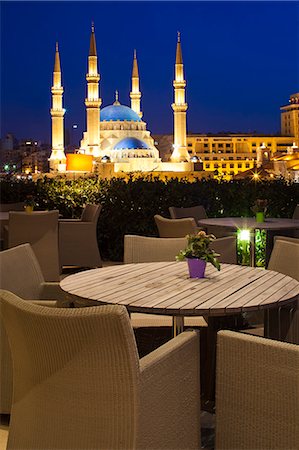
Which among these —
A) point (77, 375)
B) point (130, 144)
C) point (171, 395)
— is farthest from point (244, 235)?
point (130, 144)

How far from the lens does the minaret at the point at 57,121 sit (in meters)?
50.9

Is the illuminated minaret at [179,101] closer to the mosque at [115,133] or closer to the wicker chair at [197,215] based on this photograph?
the mosque at [115,133]

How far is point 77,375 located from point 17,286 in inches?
56.0

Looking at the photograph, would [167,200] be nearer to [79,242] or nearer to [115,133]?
[79,242]

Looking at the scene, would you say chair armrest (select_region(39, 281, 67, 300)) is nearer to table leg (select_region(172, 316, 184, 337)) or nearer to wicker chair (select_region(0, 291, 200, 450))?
table leg (select_region(172, 316, 184, 337))

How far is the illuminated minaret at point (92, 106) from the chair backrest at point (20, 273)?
49.3 m

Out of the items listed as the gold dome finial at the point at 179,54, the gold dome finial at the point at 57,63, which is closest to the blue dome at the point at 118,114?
the gold dome finial at the point at 57,63

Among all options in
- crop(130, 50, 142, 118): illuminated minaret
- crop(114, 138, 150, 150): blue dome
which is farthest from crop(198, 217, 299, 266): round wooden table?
crop(130, 50, 142, 118): illuminated minaret

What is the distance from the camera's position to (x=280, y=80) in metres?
42.4

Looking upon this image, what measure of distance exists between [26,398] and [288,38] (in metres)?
28.4

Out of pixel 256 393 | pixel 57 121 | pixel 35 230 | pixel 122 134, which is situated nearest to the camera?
pixel 256 393

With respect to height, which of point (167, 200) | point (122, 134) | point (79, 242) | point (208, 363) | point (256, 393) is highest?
point (122, 134)

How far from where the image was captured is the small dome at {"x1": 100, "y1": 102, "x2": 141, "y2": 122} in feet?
192

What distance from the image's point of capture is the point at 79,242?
7.94 meters
